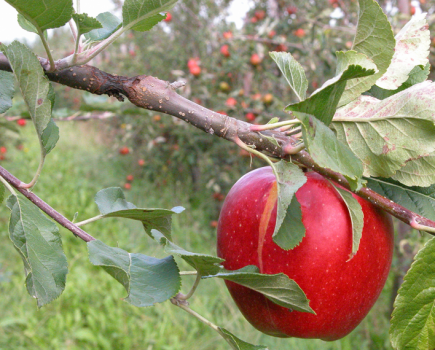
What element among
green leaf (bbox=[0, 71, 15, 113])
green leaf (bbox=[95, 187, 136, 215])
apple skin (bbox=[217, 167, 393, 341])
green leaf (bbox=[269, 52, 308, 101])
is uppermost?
green leaf (bbox=[269, 52, 308, 101])

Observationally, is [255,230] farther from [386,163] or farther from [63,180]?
[63,180]

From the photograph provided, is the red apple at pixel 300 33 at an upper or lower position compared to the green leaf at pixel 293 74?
lower

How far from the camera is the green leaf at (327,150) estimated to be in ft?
0.94

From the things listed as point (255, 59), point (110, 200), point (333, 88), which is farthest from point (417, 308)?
point (255, 59)

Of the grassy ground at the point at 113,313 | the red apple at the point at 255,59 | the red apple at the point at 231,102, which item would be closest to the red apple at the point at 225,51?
the red apple at the point at 255,59

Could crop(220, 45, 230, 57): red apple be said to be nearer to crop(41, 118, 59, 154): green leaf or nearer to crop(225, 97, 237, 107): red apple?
crop(225, 97, 237, 107): red apple

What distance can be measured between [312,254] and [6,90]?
370 mm

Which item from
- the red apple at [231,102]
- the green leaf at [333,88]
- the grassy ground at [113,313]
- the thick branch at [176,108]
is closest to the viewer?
the green leaf at [333,88]

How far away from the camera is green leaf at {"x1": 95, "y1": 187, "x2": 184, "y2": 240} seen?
39 cm

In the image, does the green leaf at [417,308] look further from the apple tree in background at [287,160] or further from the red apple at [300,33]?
the red apple at [300,33]

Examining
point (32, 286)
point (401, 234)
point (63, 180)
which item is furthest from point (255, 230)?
point (63, 180)

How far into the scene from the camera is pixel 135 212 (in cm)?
40

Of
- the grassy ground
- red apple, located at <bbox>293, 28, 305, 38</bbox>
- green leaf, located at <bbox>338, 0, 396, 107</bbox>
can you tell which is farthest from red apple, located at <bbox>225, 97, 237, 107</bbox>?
green leaf, located at <bbox>338, 0, 396, 107</bbox>

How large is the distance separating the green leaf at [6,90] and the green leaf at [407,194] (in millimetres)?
388
